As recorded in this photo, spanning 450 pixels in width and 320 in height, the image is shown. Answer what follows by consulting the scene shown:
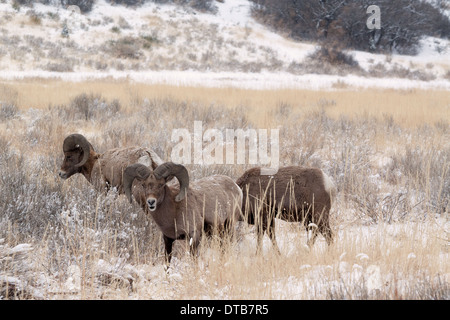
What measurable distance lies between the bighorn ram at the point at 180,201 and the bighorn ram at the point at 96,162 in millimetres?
1060

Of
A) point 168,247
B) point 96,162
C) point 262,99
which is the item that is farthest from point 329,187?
point 262,99

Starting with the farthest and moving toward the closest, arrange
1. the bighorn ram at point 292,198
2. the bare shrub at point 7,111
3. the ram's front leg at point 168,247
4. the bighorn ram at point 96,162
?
1. the bare shrub at point 7,111
2. the bighorn ram at point 96,162
3. the bighorn ram at point 292,198
4. the ram's front leg at point 168,247

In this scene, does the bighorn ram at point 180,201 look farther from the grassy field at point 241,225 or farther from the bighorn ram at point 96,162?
the bighorn ram at point 96,162

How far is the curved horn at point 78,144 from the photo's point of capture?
655 cm

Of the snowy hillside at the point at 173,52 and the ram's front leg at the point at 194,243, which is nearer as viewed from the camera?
the ram's front leg at the point at 194,243

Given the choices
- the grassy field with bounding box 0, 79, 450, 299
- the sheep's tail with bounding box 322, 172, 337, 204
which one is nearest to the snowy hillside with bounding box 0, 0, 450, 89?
the grassy field with bounding box 0, 79, 450, 299

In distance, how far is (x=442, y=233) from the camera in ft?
15.9

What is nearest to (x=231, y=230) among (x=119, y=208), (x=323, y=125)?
(x=119, y=208)

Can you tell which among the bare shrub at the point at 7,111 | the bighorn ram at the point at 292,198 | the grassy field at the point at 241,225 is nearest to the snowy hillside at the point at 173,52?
the grassy field at the point at 241,225

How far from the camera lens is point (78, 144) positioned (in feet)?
21.7

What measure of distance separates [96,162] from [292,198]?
2857 millimetres

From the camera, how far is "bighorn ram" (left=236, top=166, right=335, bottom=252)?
16.7 feet

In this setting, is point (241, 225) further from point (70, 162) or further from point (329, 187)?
point (70, 162)

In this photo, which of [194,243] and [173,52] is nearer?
[194,243]
